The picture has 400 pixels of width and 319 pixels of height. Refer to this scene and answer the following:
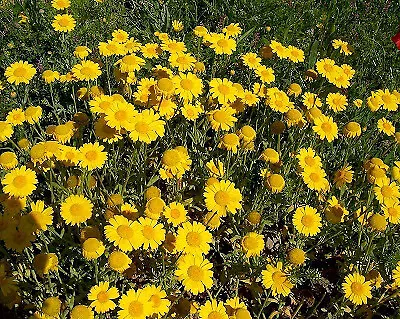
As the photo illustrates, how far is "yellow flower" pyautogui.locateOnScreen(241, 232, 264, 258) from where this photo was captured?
2.23m

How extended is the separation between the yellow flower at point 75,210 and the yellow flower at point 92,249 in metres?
0.15

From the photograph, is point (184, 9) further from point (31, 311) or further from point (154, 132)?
point (31, 311)

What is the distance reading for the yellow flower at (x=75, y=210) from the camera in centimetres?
207

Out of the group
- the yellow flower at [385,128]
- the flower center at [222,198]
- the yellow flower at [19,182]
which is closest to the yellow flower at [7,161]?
the yellow flower at [19,182]

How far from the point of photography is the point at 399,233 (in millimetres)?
2895

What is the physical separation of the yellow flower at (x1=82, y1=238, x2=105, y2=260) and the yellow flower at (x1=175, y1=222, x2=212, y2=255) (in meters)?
0.31

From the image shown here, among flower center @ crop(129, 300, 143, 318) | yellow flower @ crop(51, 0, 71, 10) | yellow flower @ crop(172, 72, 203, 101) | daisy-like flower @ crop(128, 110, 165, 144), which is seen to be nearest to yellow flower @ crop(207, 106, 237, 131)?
yellow flower @ crop(172, 72, 203, 101)

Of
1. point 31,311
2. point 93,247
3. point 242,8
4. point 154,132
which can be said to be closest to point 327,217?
point 154,132

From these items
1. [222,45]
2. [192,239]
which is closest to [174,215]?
[192,239]

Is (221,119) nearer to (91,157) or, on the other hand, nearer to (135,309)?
(91,157)

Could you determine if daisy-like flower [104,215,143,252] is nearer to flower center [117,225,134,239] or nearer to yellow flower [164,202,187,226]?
flower center [117,225,134,239]

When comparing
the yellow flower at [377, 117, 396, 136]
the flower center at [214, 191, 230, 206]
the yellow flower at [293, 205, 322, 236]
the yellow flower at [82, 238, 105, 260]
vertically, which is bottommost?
the yellow flower at [82, 238, 105, 260]

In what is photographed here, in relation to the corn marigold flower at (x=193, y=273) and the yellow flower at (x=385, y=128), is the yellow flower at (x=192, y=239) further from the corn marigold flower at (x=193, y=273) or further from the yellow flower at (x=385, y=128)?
the yellow flower at (x=385, y=128)

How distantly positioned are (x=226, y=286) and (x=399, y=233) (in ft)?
3.64
